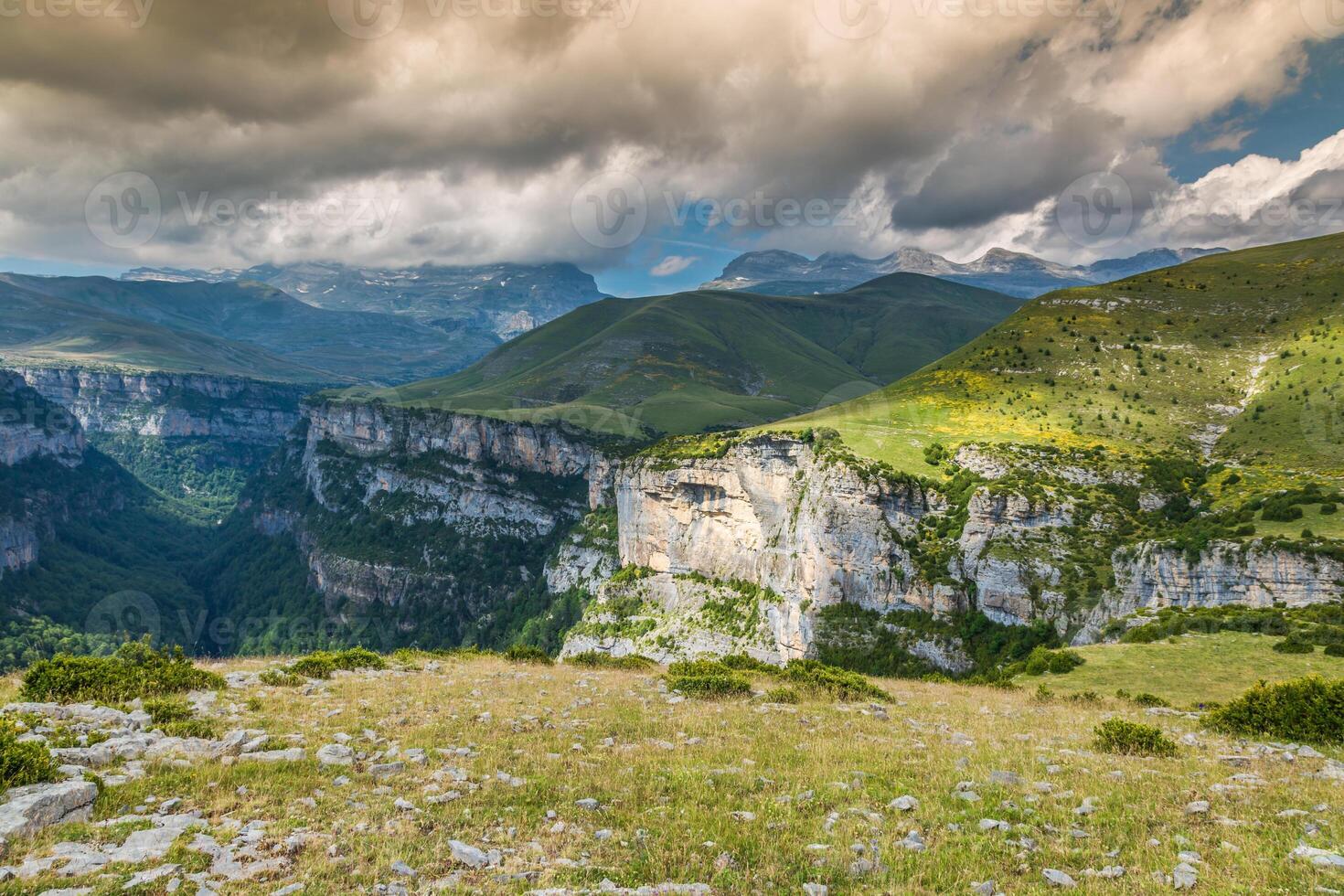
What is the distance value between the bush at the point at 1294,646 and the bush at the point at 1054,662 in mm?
9807

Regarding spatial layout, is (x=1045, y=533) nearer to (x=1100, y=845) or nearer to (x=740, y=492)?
(x=740, y=492)

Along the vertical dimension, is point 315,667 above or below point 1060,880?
below

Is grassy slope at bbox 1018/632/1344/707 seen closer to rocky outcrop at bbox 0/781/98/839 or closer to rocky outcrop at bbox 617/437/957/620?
rocky outcrop at bbox 617/437/957/620

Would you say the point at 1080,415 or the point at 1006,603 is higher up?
the point at 1080,415

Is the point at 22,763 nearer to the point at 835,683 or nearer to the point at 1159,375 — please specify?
the point at 835,683

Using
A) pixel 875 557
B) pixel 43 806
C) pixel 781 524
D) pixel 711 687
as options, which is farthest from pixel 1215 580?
pixel 43 806

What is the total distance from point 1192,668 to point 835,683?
73.5ft

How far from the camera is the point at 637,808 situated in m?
11.9

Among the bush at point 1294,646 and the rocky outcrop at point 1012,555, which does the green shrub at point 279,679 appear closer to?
the bush at point 1294,646

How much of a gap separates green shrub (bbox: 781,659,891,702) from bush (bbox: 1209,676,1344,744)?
446 inches

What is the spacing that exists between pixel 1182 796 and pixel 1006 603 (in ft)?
176

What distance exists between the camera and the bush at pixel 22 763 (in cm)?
1018

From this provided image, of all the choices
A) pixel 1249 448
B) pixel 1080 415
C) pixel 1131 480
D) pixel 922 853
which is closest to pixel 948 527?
pixel 1131 480

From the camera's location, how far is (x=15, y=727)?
12.3 meters
